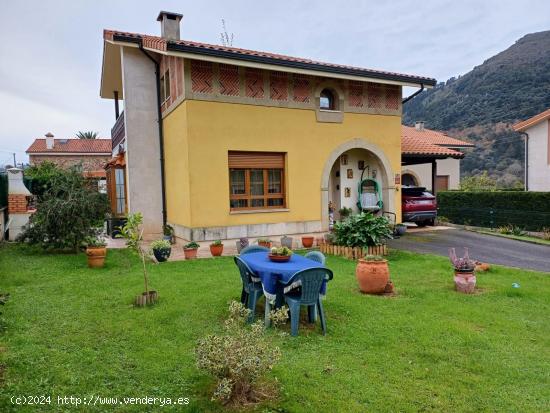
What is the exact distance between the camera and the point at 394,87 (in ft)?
46.4

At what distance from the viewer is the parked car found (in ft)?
49.1

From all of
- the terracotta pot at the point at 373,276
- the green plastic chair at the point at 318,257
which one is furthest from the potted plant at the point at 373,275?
the green plastic chair at the point at 318,257

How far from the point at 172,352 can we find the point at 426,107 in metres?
58.9

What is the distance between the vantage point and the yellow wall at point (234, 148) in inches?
425

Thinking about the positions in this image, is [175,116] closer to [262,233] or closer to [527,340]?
[262,233]

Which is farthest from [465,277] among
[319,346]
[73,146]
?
[73,146]

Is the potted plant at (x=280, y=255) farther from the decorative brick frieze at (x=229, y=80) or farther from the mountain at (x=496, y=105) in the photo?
the mountain at (x=496, y=105)

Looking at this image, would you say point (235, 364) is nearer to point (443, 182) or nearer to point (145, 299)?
point (145, 299)

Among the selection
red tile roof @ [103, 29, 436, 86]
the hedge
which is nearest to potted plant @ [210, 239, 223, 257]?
red tile roof @ [103, 29, 436, 86]

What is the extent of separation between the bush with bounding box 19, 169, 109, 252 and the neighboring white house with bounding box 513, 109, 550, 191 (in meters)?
20.8

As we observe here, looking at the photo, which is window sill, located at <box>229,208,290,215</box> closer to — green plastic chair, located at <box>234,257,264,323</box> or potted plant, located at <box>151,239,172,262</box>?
potted plant, located at <box>151,239,172,262</box>

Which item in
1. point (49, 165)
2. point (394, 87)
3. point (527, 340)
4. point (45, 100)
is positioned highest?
point (45, 100)

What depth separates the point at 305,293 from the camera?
490 centimetres

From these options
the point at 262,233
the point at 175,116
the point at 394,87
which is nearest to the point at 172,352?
the point at 262,233
